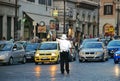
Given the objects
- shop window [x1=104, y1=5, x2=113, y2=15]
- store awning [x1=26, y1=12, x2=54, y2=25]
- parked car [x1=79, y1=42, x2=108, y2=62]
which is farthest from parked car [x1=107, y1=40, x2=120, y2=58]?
shop window [x1=104, y1=5, x2=113, y2=15]

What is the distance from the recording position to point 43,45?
3841cm

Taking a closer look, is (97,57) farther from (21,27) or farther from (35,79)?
(21,27)

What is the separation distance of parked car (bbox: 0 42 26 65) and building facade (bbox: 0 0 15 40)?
1829 cm

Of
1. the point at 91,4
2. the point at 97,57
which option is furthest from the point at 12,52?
the point at 91,4

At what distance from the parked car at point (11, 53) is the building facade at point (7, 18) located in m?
18.3

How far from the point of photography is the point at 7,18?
58.9 m

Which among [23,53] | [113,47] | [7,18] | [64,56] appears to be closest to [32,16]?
[7,18]

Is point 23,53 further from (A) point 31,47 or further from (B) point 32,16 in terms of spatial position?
(B) point 32,16

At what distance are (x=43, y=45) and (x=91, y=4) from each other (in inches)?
2185

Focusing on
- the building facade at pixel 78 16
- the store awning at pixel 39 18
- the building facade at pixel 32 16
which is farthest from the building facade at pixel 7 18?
the building facade at pixel 78 16

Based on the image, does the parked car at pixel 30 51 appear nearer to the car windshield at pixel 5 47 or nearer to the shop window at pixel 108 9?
the car windshield at pixel 5 47

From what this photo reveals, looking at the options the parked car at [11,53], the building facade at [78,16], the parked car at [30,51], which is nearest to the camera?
the parked car at [11,53]

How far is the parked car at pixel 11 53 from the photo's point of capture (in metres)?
35.9

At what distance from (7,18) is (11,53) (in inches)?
896
